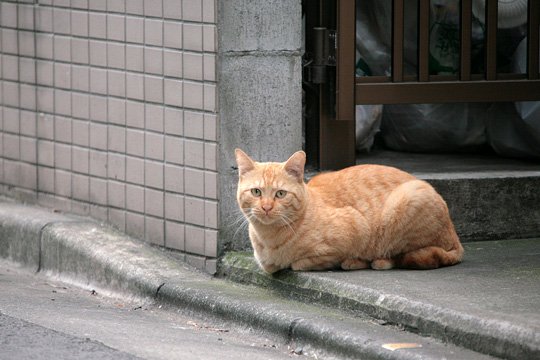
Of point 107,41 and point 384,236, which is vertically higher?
point 107,41

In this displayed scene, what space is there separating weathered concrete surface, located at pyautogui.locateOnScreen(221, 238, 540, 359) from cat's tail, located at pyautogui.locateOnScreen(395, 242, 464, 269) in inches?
2.2

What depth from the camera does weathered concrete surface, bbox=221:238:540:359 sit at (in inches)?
203

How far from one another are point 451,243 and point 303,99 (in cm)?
149

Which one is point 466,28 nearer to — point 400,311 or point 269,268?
point 269,268

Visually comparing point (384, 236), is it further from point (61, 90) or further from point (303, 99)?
point (61, 90)

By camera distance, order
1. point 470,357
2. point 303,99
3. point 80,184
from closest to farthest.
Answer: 1. point 470,357
2. point 303,99
3. point 80,184

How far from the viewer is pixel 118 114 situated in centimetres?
773

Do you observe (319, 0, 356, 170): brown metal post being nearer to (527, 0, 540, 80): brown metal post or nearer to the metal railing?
the metal railing

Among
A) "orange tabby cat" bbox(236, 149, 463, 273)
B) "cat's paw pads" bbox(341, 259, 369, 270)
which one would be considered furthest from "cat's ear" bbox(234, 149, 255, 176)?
"cat's paw pads" bbox(341, 259, 369, 270)

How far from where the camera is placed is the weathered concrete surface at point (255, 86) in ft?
22.6

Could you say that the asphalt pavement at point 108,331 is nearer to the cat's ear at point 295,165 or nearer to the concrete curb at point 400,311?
the concrete curb at point 400,311

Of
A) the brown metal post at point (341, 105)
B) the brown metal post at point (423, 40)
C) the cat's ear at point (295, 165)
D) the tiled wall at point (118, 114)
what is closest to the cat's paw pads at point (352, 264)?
the cat's ear at point (295, 165)

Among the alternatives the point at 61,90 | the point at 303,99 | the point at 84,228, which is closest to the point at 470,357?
the point at 303,99

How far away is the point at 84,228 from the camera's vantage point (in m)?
7.82
